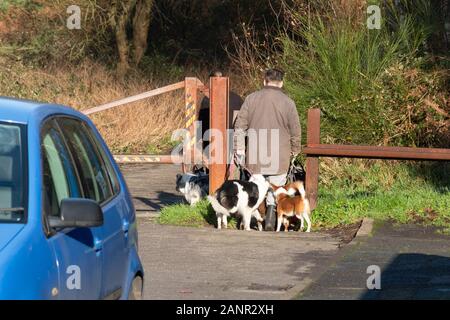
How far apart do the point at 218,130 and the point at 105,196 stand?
6.71 metres

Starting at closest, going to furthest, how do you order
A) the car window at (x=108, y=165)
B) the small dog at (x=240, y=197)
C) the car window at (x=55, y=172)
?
the car window at (x=55, y=172)
the car window at (x=108, y=165)
the small dog at (x=240, y=197)

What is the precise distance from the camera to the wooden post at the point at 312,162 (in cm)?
1242

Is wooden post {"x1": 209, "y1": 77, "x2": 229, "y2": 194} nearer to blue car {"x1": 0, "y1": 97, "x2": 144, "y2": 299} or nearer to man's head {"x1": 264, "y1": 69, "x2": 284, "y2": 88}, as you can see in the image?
man's head {"x1": 264, "y1": 69, "x2": 284, "y2": 88}

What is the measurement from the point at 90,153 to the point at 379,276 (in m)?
3.81

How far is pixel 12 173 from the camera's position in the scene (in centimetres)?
521

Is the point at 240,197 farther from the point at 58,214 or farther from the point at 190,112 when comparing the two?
the point at 58,214

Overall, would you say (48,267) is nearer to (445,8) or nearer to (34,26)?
(445,8)

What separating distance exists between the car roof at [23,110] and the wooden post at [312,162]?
669cm

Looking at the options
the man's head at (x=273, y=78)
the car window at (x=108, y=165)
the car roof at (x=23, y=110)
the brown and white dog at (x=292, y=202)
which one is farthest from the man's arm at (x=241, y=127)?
the car roof at (x=23, y=110)

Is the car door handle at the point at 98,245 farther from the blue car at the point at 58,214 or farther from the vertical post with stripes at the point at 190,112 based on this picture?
the vertical post with stripes at the point at 190,112

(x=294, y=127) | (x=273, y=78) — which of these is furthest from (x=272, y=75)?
(x=294, y=127)

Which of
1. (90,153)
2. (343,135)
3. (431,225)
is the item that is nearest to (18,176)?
(90,153)

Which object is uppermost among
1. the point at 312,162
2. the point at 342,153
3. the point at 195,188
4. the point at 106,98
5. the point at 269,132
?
the point at 106,98

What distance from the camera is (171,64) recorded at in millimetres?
33312
